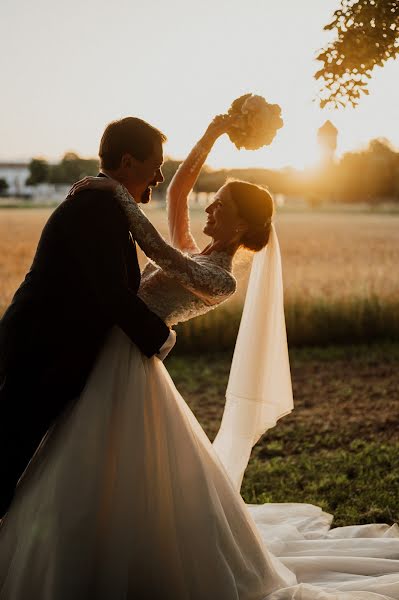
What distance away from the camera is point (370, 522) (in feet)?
19.8

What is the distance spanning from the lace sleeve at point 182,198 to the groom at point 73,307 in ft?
3.50

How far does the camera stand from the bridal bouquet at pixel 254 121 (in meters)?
4.50

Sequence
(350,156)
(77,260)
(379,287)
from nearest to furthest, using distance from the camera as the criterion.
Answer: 1. (77,260)
2. (379,287)
3. (350,156)

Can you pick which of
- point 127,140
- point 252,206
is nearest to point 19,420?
point 127,140

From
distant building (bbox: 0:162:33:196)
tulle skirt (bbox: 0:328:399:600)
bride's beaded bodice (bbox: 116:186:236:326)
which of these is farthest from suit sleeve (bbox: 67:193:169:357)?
distant building (bbox: 0:162:33:196)

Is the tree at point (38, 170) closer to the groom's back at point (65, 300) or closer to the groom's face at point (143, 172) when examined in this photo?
the groom's face at point (143, 172)

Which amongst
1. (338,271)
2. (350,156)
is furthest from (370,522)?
(350,156)

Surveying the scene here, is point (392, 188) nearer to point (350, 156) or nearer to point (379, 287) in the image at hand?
point (350, 156)

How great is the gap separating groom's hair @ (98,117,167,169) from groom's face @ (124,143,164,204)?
0.10ft

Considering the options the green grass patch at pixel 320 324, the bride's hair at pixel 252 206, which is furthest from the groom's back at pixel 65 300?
the green grass patch at pixel 320 324

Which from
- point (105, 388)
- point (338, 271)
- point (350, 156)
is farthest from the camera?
point (350, 156)

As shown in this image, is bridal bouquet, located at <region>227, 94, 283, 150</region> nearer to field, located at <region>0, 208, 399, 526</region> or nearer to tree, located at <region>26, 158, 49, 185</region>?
field, located at <region>0, 208, 399, 526</region>

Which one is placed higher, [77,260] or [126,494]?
[77,260]

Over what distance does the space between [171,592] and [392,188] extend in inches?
2559
